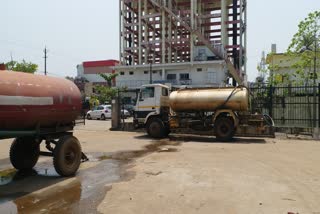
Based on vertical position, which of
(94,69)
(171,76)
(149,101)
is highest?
(94,69)

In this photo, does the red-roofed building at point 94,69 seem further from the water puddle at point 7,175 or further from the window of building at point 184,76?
the water puddle at point 7,175

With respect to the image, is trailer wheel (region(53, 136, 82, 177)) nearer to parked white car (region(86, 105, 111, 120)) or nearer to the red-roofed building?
parked white car (region(86, 105, 111, 120))

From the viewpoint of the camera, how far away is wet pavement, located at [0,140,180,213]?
19.7ft

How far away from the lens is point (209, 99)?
16.3 meters

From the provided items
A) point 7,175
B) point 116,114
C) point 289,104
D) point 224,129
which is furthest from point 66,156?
point 289,104

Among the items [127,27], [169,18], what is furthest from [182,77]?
[127,27]

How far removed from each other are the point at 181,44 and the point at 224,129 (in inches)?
2102

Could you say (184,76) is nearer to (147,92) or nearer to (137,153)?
(147,92)

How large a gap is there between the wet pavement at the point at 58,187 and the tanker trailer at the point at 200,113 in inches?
258

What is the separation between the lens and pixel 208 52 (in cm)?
6059

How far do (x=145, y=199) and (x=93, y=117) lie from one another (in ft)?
99.2

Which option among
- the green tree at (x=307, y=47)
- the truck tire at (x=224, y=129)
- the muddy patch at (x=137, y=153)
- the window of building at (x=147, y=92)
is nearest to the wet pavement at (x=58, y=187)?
the muddy patch at (x=137, y=153)

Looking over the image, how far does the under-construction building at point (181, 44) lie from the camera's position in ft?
180

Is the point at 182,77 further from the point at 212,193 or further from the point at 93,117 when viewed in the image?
the point at 212,193
